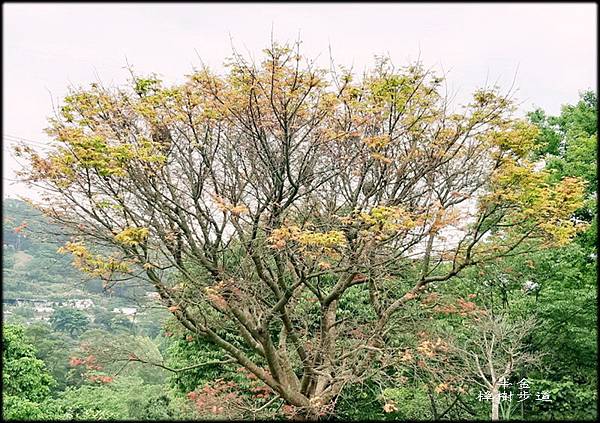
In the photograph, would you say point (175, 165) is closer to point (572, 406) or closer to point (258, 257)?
point (258, 257)

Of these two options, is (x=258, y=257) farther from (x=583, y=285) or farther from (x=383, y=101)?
(x=583, y=285)

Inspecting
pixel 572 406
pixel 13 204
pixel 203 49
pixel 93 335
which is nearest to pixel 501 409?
pixel 572 406

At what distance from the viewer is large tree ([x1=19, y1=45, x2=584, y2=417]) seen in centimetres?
654

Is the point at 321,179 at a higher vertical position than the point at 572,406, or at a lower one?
higher

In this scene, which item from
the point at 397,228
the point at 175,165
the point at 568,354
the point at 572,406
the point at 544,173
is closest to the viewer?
the point at 397,228

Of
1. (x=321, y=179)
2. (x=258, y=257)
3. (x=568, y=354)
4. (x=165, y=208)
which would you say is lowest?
(x=568, y=354)

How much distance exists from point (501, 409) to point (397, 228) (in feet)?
18.9

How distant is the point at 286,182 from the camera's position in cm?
742

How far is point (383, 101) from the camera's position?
6824mm

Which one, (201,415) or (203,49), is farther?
(201,415)

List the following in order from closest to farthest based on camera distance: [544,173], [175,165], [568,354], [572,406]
Answer: [544,173] → [175,165] → [572,406] → [568,354]

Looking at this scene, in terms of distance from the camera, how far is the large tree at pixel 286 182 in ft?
21.5

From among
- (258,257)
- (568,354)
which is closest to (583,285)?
(568,354)

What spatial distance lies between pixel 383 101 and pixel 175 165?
2.93 m
